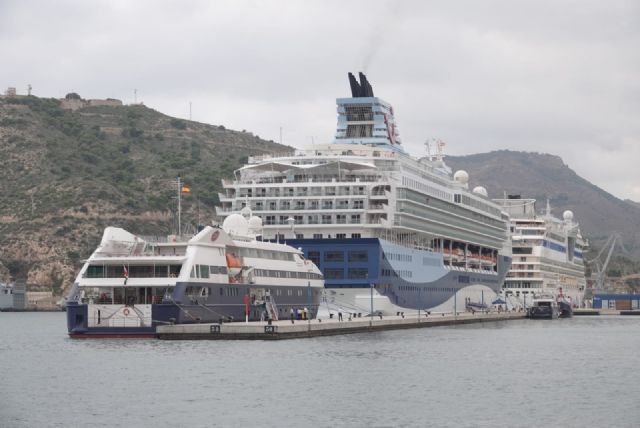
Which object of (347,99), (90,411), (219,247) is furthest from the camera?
(347,99)

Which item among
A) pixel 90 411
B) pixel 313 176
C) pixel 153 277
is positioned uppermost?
pixel 313 176

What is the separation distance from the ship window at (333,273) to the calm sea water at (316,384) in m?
21.6

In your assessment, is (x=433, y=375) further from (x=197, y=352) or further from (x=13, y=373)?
(x=13, y=373)

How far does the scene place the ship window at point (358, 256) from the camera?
97.2 m

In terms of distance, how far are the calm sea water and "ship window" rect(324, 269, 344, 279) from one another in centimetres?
2157

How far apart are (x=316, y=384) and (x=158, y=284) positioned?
2412 cm

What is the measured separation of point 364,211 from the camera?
101 m

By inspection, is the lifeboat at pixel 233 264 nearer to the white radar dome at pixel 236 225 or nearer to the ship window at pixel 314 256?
the white radar dome at pixel 236 225

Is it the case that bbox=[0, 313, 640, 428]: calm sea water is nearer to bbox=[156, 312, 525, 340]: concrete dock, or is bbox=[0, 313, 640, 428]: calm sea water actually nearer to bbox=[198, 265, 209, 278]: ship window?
bbox=[156, 312, 525, 340]: concrete dock

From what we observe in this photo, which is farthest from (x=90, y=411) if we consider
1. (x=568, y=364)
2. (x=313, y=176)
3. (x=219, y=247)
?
(x=313, y=176)

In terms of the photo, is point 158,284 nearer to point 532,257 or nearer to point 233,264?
point 233,264

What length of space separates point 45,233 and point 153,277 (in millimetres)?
117432

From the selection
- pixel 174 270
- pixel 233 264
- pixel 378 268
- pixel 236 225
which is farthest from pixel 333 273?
pixel 174 270

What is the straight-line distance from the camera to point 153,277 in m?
73.0
